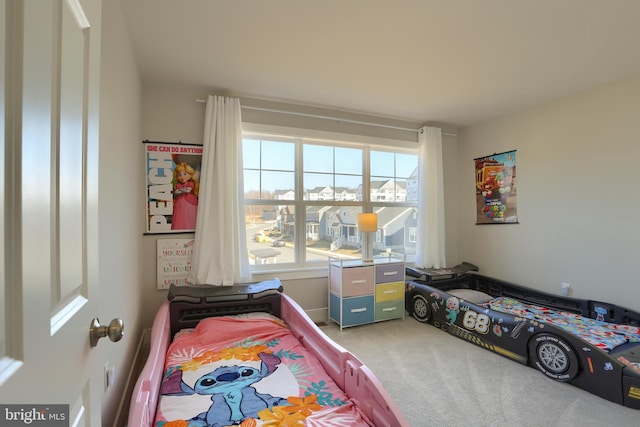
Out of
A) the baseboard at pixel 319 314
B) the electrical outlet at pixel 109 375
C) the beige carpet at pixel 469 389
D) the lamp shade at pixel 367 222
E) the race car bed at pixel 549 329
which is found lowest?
the beige carpet at pixel 469 389

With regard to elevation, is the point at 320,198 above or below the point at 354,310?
above

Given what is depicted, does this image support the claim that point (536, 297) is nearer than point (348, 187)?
Yes

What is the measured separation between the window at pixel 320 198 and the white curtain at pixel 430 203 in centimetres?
19

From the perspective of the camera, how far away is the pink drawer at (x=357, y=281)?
316 cm

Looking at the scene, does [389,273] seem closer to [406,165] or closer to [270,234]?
[270,234]

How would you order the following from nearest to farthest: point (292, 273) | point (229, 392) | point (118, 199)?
point (229, 392) → point (118, 199) → point (292, 273)

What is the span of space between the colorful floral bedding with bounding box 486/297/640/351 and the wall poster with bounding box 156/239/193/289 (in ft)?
10.8

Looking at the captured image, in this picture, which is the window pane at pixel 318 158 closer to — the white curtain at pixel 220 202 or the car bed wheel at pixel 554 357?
the white curtain at pixel 220 202

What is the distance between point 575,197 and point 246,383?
3.64 meters

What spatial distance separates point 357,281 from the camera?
3.21 m

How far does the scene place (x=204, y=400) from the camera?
1.54 meters

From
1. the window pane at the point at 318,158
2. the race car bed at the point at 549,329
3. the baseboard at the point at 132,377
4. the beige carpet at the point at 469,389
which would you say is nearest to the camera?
the baseboard at the point at 132,377

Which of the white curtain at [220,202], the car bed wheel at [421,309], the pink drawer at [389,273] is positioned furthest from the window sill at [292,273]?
the car bed wheel at [421,309]

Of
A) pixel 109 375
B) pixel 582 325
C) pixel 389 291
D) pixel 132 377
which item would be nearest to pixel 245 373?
pixel 109 375
